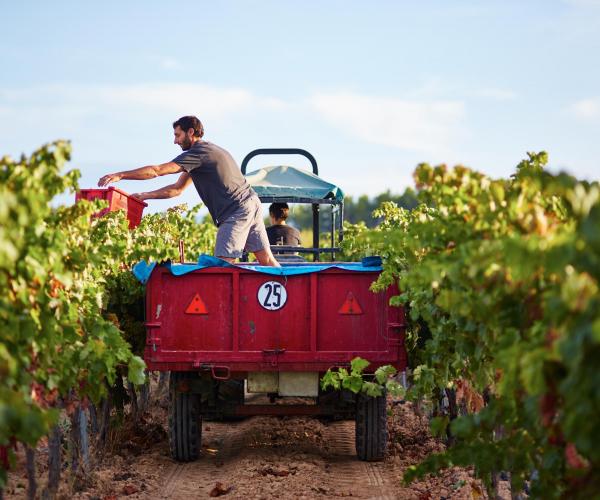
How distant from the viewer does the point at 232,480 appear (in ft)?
28.4

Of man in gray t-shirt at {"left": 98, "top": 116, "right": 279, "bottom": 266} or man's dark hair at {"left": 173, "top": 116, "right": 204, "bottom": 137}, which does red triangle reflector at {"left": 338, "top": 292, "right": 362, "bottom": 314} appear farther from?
man's dark hair at {"left": 173, "top": 116, "right": 204, "bottom": 137}

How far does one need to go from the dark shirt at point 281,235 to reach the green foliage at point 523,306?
18.1 feet

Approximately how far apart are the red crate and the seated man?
2108 millimetres

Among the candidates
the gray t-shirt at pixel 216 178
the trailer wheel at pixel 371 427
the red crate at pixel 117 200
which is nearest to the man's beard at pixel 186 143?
the gray t-shirt at pixel 216 178

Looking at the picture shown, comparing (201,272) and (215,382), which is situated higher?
(201,272)

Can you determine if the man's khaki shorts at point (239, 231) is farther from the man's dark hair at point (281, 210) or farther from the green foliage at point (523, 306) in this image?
the green foliage at point (523, 306)

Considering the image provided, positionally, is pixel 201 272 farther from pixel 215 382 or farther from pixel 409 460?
pixel 409 460

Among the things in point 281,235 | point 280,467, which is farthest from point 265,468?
point 281,235


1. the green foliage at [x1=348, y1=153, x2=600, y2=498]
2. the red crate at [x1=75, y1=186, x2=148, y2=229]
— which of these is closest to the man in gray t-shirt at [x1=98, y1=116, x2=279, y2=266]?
the red crate at [x1=75, y1=186, x2=148, y2=229]

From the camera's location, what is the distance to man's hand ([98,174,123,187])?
8.66 metres

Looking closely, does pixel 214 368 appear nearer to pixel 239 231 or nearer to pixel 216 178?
pixel 239 231

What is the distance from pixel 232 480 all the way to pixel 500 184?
4.29 meters

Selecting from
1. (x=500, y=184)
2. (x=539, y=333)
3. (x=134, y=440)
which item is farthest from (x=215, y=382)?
(x=539, y=333)

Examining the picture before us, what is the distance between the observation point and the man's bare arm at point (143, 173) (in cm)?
880
